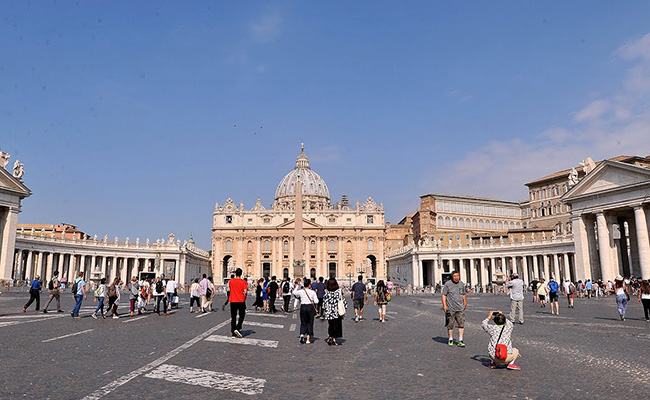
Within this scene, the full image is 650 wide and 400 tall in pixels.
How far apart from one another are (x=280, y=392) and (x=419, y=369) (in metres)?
2.45

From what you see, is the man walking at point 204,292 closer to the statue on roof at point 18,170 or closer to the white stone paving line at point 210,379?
the white stone paving line at point 210,379

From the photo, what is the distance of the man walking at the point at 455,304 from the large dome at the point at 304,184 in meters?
111

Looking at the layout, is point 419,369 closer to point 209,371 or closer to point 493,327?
point 493,327

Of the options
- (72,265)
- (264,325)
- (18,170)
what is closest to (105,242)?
(72,265)

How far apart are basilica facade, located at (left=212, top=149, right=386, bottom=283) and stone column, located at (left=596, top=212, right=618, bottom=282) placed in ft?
196

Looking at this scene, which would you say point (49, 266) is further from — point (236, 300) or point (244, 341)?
point (244, 341)

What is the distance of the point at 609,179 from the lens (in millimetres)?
34156

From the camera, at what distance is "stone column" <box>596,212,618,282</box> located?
3381 cm

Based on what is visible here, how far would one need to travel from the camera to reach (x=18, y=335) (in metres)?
10.3

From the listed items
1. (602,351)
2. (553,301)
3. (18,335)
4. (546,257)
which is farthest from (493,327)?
(546,257)

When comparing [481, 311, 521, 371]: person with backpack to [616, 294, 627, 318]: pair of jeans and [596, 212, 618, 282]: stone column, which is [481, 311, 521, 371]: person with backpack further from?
[596, 212, 618, 282]: stone column

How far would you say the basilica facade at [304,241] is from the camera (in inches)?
3708

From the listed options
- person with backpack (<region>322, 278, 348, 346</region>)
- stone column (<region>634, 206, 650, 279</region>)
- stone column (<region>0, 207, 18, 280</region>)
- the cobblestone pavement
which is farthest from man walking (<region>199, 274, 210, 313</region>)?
stone column (<region>634, 206, 650, 279</region>)

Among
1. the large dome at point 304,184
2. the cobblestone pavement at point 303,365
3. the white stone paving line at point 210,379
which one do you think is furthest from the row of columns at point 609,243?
the large dome at point 304,184
